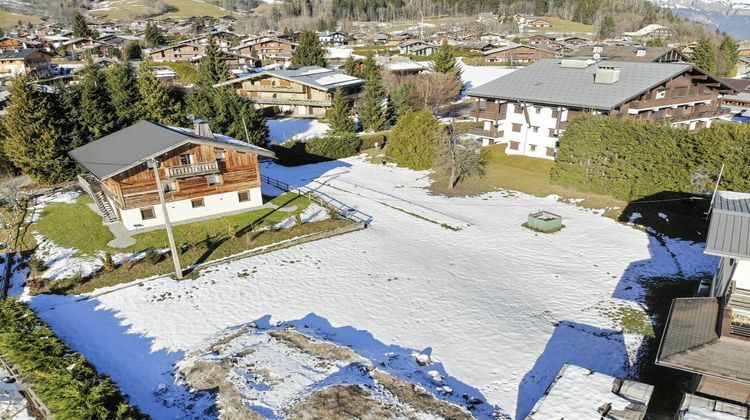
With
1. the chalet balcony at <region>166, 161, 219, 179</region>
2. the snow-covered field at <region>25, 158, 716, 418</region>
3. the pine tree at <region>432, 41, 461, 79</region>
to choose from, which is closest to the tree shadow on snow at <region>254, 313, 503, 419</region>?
the snow-covered field at <region>25, 158, 716, 418</region>

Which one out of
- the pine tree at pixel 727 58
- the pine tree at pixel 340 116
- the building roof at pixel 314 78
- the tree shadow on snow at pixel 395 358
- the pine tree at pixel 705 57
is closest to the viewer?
the tree shadow on snow at pixel 395 358

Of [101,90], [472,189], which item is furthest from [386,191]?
[101,90]

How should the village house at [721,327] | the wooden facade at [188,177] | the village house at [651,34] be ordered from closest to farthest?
the village house at [721,327], the wooden facade at [188,177], the village house at [651,34]

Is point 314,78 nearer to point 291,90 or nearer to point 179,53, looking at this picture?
point 291,90

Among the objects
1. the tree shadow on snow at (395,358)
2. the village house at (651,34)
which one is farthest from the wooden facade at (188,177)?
the village house at (651,34)

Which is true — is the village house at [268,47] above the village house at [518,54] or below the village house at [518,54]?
above

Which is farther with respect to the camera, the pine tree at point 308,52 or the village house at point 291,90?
the pine tree at point 308,52

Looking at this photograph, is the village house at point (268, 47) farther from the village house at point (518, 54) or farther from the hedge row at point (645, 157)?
the hedge row at point (645, 157)

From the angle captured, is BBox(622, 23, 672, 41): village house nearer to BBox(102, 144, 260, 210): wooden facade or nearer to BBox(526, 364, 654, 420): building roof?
BBox(102, 144, 260, 210): wooden facade
